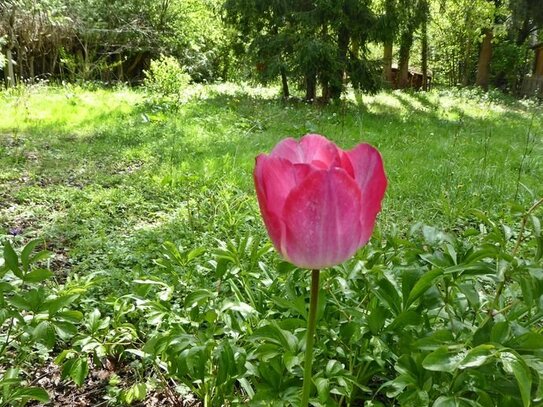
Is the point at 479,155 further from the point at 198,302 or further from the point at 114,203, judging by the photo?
the point at 198,302

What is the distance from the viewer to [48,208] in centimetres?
356

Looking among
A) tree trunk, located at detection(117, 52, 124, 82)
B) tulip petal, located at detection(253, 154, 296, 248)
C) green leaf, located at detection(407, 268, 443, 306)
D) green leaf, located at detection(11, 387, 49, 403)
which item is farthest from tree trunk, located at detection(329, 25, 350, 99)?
tulip petal, located at detection(253, 154, 296, 248)

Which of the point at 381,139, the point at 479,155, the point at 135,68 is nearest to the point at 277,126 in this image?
the point at 381,139

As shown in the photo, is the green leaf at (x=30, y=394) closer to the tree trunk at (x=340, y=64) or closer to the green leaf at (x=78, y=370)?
the green leaf at (x=78, y=370)

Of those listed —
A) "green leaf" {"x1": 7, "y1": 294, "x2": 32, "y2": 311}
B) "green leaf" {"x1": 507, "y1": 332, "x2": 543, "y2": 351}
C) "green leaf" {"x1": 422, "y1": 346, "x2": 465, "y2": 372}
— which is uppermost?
"green leaf" {"x1": 507, "y1": 332, "x2": 543, "y2": 351}

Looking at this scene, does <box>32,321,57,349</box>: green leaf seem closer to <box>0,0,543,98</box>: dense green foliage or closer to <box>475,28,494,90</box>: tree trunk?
<box>0,0,543,98</box>: dense green foliage

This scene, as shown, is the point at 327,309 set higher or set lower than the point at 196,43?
lower

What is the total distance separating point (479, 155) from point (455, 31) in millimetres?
20270

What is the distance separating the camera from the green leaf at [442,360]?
0.82 metres

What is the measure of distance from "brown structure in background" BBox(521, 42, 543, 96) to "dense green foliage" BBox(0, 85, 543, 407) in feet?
45.2

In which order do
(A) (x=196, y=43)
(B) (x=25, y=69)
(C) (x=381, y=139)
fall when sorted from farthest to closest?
1. (A) (x=196, y=43)
2. (B) (x=25, y=69)
3. (C) (x=381, y=139)

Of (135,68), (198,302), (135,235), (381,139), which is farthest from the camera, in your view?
(135,68)

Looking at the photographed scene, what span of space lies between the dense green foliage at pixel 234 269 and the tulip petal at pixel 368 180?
0.32m

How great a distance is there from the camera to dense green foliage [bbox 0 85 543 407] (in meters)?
1.04
